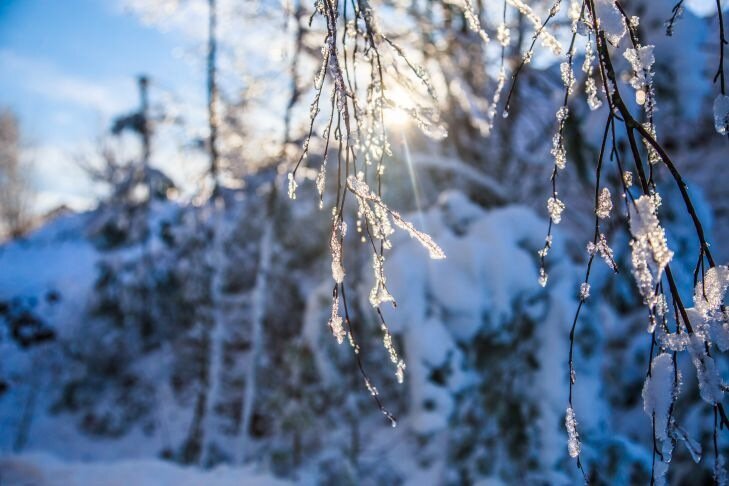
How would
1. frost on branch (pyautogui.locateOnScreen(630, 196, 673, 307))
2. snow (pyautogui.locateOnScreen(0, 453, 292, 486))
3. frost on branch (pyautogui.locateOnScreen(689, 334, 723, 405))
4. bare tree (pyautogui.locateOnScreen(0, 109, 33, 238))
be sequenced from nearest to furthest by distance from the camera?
1. frost on branch (pyautogui.locateOnScreen(630, 196, 673, 307))
2. frost on branch (pyautogui.locateOnScreen(689, 334, 723, 405))
3. snow (pyautogui.locateOnScreen(0, 453, 292, 486))
4. bare tree (pyautogui.locateOnScreen(0, 109, 33, 238))

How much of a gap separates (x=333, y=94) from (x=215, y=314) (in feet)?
25.7

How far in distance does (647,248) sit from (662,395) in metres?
0.34

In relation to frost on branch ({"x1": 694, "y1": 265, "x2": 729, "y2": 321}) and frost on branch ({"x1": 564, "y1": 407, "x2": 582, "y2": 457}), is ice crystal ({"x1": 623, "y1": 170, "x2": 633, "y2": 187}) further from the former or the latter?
frost on branch ({"x1": 564, "y1": 407, "x2": 582, "y2": 457})

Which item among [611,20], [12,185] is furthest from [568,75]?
[12,185]

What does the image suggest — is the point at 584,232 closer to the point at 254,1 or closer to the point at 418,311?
the point at 418,311

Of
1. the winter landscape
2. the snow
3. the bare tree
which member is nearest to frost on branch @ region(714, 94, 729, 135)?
the winter landscape

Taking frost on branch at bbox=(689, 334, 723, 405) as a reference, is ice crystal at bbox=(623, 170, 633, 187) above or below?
above

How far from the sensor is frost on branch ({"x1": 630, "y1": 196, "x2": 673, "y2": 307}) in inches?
29.9

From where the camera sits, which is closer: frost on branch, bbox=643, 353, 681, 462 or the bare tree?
frost on branch, bbox=643, 353, 681, 462

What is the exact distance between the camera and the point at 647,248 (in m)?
0.76

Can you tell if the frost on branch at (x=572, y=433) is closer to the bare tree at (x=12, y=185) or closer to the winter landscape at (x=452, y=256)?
the winter landscape at (x=452, y=256)

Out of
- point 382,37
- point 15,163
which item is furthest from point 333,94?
point 15,163

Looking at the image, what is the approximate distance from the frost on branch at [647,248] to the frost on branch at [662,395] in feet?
0.81

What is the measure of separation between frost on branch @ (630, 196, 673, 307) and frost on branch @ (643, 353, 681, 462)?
0.25m
